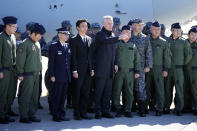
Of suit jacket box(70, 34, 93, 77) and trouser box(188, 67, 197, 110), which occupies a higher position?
suit jacket box(70, 34, 93, 77)

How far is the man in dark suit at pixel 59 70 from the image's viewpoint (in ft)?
20.7

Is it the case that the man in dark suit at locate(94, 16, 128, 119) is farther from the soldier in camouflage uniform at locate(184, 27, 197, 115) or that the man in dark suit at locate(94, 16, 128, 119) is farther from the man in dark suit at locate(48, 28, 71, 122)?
the soldier in camouflage uniform at locate(184, 27, 197, 115)

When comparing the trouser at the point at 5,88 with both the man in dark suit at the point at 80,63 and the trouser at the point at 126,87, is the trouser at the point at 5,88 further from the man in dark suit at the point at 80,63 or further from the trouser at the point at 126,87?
the trouser at the point at 126,87

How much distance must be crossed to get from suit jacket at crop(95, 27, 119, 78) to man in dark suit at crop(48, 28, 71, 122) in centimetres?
56

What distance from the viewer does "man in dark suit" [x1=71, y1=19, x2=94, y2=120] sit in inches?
252

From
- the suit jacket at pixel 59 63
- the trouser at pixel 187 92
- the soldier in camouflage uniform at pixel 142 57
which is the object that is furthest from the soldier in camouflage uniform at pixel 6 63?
the trouser at pixel 187 92

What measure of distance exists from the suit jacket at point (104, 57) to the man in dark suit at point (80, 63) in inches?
6.2

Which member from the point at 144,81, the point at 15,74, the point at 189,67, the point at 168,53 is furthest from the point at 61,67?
the point at 189,67

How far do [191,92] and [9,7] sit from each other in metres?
4.69

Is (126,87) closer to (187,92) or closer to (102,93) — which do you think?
(102,93)

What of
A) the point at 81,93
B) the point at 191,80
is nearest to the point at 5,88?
the point at 81,93

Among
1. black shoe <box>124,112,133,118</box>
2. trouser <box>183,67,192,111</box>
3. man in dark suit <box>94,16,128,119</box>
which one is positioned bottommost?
black shoe <box>124,112,133,118</box>

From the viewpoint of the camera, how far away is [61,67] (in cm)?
634

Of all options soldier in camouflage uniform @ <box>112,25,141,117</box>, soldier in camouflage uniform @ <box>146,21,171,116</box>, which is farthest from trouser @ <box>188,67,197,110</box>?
soldier in camouflage uniform @ <box>112,25,141,117</box>
